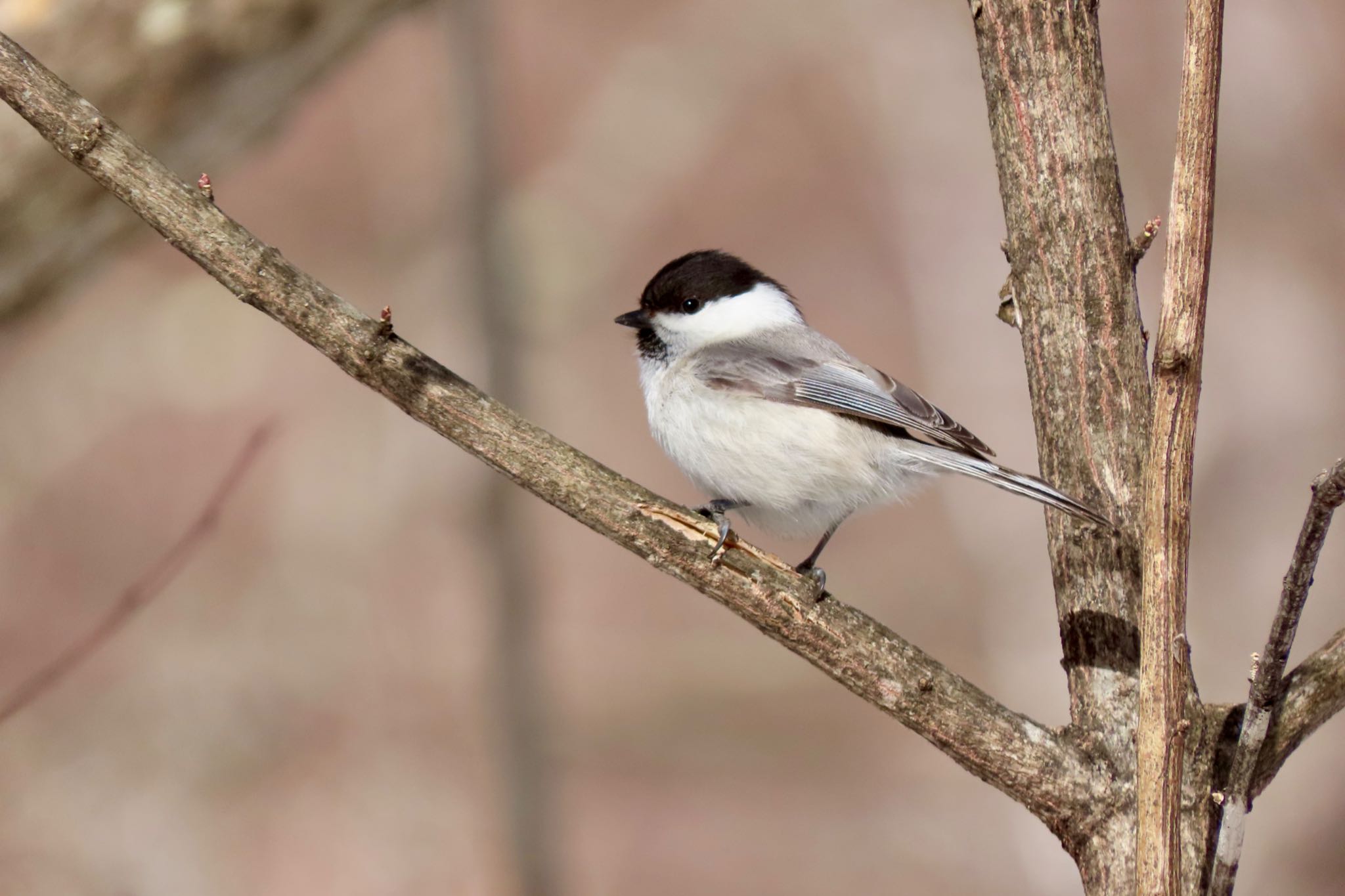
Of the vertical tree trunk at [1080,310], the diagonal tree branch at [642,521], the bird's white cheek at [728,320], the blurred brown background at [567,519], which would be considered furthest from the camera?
the blurred brown background at [567,519]

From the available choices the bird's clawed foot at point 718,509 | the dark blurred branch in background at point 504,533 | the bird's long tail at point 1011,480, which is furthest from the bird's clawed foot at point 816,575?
the dark blurred branch in background at point 504,533

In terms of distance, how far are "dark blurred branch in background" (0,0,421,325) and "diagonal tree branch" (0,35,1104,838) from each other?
176 centimetres

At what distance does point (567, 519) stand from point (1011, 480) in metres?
6.12

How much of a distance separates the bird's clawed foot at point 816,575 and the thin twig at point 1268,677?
0.69m

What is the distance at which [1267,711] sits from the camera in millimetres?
1759

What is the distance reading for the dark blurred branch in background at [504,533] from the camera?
19.6ft

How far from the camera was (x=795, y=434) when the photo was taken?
9.33 feet

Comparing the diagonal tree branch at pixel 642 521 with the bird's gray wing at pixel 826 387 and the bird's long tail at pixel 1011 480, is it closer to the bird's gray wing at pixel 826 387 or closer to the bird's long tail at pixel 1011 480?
the bird's long tail at pixel 1011 480

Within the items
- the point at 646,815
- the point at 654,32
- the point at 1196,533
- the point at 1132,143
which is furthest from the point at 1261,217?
the point at 646,815

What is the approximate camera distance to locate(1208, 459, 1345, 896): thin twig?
5.29 ft

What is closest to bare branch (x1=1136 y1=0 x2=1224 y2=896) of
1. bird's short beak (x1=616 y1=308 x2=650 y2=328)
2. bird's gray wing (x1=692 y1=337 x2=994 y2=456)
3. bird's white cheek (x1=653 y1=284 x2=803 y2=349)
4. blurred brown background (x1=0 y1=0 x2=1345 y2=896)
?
bird's gray wing (x1=692 y1=337 x2=994 y2=456)

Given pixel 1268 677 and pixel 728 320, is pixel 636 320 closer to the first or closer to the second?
pixel 728 320

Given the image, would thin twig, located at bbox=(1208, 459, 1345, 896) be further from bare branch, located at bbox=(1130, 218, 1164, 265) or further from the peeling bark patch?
bare branch, located at bbox=(1130, 218, 1164, 265)

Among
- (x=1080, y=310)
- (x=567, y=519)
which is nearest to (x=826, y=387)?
(x=1080, y=310)
